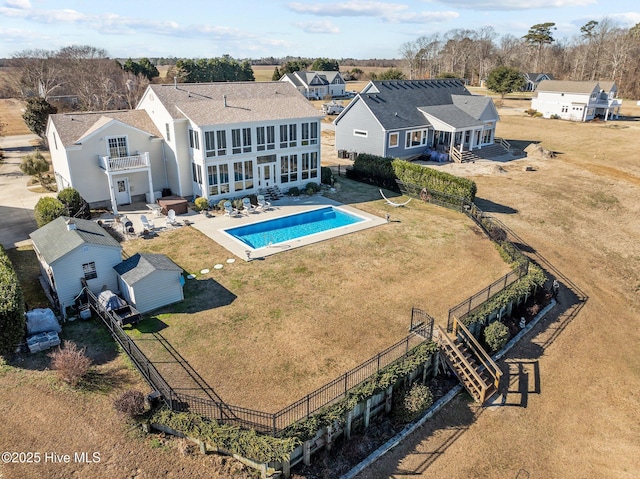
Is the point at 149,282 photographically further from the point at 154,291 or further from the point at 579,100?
the point at 579,100

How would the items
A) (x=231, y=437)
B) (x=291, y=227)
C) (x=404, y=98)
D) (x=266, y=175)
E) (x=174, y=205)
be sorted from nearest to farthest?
(x=231, y=437), (x=291, y=227), (x=174, y=205), (x=266, y=175), (x=404, y=98)

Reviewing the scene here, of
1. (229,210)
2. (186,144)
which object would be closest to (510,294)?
(229,210)

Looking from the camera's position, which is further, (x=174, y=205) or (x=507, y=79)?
(x=507, y=79)

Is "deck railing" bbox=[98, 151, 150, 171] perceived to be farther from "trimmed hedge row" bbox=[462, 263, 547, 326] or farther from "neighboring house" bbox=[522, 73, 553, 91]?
"neighboring house" bbox=[522, 73, 553, 91]

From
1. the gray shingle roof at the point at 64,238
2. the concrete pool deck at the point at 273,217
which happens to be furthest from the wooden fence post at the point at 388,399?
the gray shingle roof at the point at 64,238

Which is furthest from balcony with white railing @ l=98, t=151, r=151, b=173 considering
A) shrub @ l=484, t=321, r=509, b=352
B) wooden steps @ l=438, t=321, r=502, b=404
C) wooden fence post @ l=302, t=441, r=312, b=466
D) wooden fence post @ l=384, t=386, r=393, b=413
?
shrub @ l=484, t=321, r=509, b=352

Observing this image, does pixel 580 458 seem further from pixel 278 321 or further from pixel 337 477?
pixel 278 321
